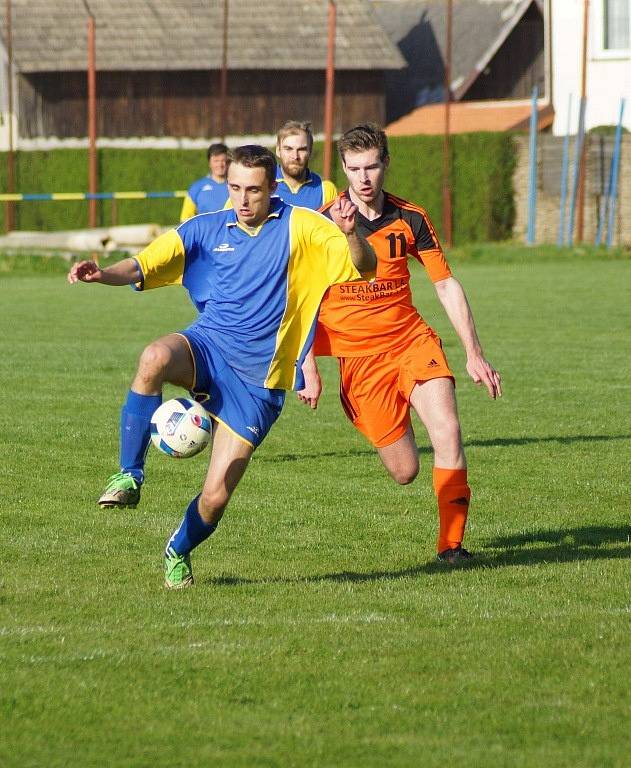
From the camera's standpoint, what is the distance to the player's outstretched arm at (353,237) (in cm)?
661

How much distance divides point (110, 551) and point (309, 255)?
1.91 m

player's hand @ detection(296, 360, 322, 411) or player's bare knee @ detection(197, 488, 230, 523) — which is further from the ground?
player's hand @ detection(296, 360, 322, 411)

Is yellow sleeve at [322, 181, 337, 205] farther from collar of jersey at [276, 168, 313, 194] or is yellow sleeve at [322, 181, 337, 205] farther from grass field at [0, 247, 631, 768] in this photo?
grass field at [0, 247, 631, 768]

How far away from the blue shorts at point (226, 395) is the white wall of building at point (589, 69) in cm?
3447

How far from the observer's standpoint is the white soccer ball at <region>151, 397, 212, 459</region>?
258 inches

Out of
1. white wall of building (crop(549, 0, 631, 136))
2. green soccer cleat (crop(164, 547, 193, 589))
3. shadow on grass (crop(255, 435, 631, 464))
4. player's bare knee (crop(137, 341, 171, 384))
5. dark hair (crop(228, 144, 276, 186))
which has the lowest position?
shadow on grass (crop(255, 435, 631, 464))

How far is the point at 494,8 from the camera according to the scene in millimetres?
55531

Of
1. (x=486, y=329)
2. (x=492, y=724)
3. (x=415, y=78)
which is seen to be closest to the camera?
(x=492, y=724)

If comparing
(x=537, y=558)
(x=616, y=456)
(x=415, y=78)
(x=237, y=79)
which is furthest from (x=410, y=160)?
(x=537, y=558)

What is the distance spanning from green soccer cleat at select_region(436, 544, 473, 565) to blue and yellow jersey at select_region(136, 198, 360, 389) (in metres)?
1.26

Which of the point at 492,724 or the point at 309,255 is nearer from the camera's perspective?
the point at 492,724

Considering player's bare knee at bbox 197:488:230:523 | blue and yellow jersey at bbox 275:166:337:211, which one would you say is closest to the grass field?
player's bare knee at bbox 197:488:230:523

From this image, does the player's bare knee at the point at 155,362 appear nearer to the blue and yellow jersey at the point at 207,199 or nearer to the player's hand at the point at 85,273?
the player's hand at the point at 85,273

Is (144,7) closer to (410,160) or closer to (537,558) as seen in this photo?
(410,160)
